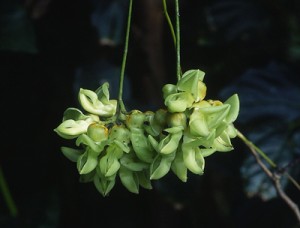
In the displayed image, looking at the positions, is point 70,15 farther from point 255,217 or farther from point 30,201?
point 255,217

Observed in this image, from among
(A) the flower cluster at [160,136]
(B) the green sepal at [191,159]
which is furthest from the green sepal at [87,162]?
(B) the green sepal at [191,159]

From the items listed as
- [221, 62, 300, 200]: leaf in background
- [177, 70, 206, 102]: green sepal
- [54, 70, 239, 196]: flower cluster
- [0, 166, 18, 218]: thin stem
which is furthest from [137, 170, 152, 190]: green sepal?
[0, 166, 18, 218]: thin stem

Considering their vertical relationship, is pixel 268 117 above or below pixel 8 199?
above

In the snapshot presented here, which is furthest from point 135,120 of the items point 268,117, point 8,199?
point 8,199

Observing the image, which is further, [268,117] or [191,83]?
[268,117]

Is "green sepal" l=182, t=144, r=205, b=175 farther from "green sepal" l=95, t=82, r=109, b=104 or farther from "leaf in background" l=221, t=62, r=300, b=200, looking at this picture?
"leaf in background" l=221, t=62, r=300, b=200

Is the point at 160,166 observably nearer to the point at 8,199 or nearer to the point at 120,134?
the point at 120,134

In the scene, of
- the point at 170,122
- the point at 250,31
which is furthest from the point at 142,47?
the point at 170,122
